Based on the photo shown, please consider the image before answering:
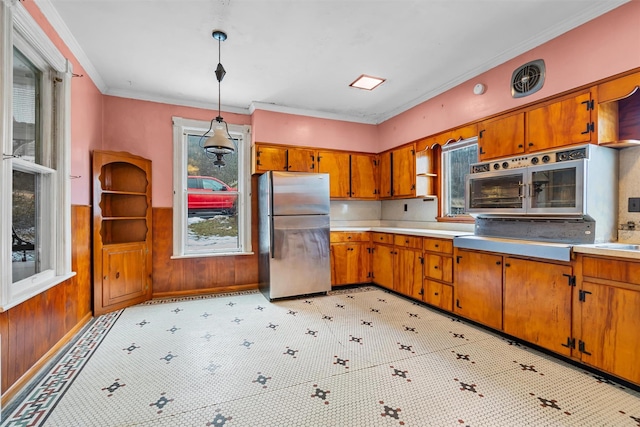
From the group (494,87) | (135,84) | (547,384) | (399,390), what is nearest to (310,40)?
(494,87)

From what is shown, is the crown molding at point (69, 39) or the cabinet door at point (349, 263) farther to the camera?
the cabinet door at point (349, 263)

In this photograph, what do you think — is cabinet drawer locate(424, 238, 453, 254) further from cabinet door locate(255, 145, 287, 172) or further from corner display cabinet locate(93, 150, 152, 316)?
corner display cabinet locate(93, 150, 152, 316)

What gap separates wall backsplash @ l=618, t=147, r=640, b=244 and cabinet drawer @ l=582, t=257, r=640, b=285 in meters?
0.55

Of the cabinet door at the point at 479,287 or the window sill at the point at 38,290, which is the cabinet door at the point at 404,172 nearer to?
the cabinet door at the point at 479,287

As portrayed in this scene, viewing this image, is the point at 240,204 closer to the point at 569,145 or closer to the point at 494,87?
the point at 494,87

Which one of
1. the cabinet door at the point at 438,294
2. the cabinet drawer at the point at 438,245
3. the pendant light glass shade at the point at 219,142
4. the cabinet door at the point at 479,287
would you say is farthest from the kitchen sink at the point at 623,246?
the pendant light glass shade at the point at 219,142

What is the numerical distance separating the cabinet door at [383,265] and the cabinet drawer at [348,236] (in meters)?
0.22

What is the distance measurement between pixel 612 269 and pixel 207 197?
14.1 feet

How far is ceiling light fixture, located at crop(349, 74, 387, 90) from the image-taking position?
346 cm

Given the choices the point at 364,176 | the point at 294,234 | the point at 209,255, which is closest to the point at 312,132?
the point at 364,176

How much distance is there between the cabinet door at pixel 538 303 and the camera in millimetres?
2229

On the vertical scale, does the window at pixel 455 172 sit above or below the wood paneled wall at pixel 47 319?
above

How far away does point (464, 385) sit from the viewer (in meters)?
1.97

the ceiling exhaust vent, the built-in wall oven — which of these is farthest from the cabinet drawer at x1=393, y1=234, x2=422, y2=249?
the ceiling exhaust vent
